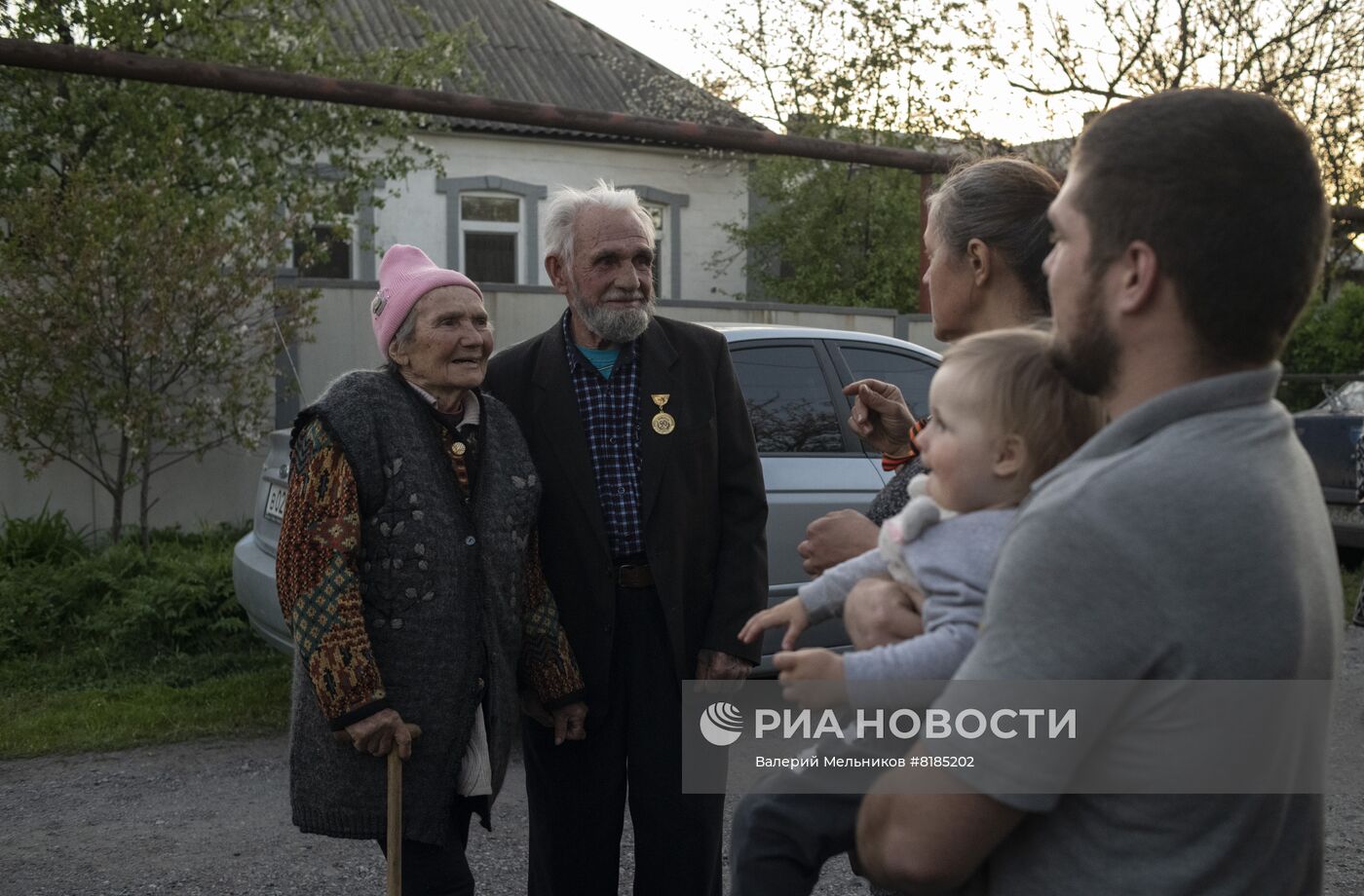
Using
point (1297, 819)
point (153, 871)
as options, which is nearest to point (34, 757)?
point (153, 871)

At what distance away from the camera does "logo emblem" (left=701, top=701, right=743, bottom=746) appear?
3615 millimetres

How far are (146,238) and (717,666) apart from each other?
6799 mm

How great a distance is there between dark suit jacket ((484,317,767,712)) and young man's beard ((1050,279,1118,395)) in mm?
2067

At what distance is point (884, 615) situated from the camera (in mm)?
1735

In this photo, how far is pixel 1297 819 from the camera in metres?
1.41

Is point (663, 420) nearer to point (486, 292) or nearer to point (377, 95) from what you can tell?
point (377, 95)

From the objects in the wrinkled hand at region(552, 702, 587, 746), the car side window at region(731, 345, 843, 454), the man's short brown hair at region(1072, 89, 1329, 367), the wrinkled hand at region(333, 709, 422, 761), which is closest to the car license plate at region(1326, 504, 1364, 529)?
the car side window at region(731, 345, 843, 454)

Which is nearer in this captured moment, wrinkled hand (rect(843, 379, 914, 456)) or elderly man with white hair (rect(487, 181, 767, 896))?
wrinkled hand (rect(843, 379, 914, 456))

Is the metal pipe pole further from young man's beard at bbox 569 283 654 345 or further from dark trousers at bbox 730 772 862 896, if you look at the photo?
dark trousers at bbox 730 772 862 896

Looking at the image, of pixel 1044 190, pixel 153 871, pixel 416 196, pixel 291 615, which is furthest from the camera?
pixel 416 196

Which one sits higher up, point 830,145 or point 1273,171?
point 830,145

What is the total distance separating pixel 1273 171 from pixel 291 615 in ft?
7.40

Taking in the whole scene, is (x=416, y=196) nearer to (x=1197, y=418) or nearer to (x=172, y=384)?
(x=172, y=384)

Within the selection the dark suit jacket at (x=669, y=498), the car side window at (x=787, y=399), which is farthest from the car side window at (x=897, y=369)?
the dark suit jacket at (x=669, y=498)
